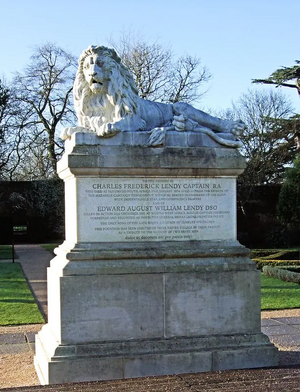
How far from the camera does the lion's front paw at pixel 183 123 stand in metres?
6.07

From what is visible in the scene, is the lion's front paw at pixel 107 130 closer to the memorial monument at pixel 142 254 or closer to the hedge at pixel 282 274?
the memorial monument at pixel 142 254

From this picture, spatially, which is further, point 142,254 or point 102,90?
point 102,90

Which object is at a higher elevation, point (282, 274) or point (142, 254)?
point (142, 254)

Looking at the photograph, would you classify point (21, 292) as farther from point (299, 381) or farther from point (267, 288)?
point (299, 381)

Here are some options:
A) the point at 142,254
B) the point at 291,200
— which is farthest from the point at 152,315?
the point at 291,200

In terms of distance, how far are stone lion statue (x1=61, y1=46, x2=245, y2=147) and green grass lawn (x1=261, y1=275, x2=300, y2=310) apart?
5.16 m

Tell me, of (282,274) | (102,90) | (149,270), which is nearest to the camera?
(149,270)

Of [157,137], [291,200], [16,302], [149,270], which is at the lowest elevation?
[16,302]

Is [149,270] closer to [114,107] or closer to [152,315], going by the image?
[152,315]

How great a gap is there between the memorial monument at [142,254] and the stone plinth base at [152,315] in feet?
0.03

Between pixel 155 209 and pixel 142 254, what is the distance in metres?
0.51

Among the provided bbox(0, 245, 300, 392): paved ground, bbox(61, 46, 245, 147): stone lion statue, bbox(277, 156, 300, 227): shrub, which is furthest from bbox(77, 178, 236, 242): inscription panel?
bbox(277, 156, 300, 227): shrub

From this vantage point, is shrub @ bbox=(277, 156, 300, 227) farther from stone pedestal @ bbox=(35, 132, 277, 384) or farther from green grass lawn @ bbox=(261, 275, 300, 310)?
stone pedestal @ bbox=(35, 132, 277, 384)

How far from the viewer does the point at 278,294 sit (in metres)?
12.1
